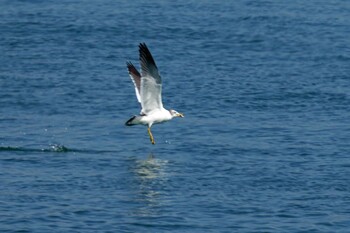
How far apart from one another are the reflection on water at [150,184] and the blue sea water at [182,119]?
4 centimetres

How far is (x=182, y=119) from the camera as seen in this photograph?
2961 cm

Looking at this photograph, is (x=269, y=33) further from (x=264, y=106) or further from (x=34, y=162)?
(x=34, y=162)

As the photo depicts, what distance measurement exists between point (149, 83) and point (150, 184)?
3.28 m

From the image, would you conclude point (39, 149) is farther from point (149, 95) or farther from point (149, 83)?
point (149, 83)

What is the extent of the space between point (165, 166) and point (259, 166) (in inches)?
80.6

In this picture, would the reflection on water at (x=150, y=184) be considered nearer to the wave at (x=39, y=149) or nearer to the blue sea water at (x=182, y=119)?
the blue sea water at (x=182, y=119)

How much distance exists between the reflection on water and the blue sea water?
39mm

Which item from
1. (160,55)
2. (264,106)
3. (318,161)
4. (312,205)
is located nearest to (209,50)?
(160,55)

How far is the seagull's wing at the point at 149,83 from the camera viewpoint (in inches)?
1014

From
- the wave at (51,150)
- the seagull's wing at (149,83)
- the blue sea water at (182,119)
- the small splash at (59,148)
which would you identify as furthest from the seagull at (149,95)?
the small splash at (59,148)

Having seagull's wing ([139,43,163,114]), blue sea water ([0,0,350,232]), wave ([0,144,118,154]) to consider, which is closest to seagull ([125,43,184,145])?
seagull's wing ([139,43,163,114])

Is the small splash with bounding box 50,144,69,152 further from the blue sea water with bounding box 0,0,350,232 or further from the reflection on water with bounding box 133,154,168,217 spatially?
the reflection on water with bounding box 133,154,168,217

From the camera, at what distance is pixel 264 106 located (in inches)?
1203

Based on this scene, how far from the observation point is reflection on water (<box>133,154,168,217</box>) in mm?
21906
